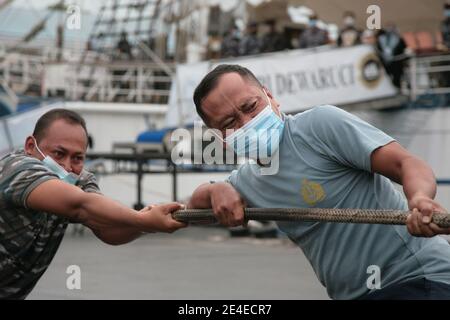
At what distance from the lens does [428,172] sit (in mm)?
2912

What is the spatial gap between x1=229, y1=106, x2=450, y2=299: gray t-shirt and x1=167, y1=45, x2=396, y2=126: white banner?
38.4 ft

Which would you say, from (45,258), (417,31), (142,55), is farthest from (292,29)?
(45,258)

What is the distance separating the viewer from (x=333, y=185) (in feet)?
10.7

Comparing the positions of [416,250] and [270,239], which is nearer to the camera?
[416,250]

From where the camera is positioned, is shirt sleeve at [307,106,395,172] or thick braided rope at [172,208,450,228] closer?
thick braided rope at [172,208,450,228]

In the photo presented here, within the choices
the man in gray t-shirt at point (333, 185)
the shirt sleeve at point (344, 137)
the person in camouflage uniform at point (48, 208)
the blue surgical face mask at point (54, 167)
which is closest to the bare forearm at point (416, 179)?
the man in gray t-shirt at point (333, 185)

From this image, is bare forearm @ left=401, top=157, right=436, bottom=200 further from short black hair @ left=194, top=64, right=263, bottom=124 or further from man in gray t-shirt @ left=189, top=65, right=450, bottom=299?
short black hair @ left=194, top=64, right=263, bottom=124

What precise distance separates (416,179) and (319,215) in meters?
0.38

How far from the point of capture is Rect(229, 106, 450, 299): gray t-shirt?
3.13m

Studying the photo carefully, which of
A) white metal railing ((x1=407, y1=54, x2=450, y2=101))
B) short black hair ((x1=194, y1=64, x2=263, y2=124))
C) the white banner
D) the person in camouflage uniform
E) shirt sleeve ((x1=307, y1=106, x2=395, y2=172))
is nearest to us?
shirt sleeve ((x1=307, y1=106, x2=395, y2=172))

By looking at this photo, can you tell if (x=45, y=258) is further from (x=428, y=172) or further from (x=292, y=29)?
(x=292, y=29)

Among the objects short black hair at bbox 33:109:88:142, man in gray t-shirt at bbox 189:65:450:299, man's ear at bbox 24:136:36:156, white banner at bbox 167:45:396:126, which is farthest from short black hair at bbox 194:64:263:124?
white banner at bbox 167:45:396:126

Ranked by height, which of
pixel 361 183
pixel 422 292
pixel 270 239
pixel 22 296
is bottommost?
pixel 270 239

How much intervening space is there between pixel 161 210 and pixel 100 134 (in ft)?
60.8
